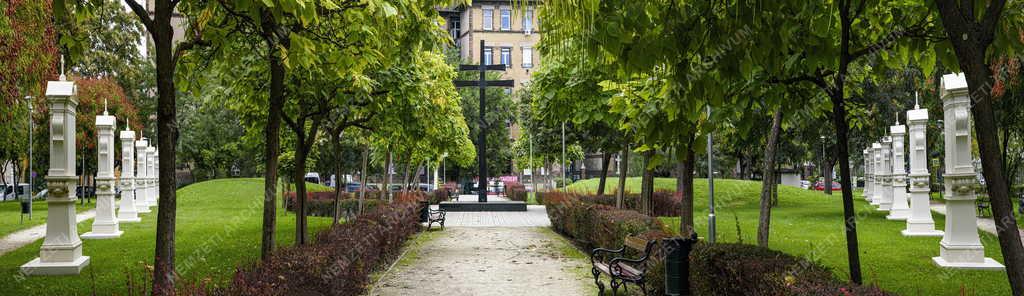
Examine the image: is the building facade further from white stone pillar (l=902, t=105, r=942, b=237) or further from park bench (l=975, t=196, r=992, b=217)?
white stone pillar (l=902, t=105, r=942, b=237)

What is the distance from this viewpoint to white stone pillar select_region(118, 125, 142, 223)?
2052cm

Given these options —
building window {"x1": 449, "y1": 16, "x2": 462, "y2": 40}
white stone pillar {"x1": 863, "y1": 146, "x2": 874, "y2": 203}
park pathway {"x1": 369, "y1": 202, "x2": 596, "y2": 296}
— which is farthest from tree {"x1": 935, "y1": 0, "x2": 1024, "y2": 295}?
building window {"x1": 449, "y1": 16, "x2": 462, "y2": 40}

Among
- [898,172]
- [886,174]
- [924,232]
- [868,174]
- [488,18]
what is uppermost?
[488,18]

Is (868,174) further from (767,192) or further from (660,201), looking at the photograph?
(767,192)

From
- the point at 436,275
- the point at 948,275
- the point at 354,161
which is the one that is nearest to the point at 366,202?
the point at 436,275

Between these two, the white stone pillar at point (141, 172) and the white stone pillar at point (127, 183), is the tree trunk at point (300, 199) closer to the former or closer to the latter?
the white stone pillar at point (127, 183)

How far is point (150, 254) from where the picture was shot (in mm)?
12672

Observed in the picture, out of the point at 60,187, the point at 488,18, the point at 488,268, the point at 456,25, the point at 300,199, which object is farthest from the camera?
the point at 456,25

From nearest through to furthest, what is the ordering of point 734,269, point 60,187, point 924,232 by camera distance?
1. point 734,269
2. point 60,187
3. point 924,232

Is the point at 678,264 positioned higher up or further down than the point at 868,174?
further down

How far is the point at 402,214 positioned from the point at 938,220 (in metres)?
14.8

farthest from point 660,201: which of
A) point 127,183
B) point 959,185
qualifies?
point 127,183

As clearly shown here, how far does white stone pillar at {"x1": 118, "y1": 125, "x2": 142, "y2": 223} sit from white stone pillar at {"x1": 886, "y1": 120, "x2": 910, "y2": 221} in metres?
19.8

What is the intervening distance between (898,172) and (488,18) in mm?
54910
